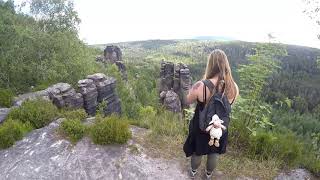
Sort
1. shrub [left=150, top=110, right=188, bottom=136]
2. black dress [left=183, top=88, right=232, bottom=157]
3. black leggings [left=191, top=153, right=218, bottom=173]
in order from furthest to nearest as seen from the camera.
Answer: shrub [left=150, top=110, right=188, bottom=136]
black leggings [left=191, top=153, right=218, bottom=173]
black dress [left=183, top=88, right=232, bottom=157]

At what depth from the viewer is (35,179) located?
9.15 m

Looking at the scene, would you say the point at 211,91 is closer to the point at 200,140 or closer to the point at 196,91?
the point at 196,91

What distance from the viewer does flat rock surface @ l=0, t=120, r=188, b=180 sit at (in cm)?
923

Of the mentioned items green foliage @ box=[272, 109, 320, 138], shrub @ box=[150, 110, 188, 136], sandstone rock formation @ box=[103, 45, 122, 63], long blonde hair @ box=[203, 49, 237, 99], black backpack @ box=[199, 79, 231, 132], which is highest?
long blonde hair @ box=[203, 49, 237, 99]

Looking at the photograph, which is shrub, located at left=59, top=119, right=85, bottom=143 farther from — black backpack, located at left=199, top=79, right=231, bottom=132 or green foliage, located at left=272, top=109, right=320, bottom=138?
green foliage, located at left=272, top=109, right=320, bottom=138

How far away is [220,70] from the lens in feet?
24.7

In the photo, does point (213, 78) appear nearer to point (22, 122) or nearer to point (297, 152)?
point (297, 152)

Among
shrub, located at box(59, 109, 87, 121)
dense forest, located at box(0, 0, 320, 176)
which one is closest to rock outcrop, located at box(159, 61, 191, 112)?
dense forest, located at box(0, 0, 320, 176)

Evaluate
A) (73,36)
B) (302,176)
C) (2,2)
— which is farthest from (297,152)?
(2,2)

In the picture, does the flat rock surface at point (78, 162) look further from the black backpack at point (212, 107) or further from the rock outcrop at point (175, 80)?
the rock outcrop at point (175, 80)

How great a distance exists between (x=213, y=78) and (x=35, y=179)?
5.16 metres

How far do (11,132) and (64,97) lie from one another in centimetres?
664

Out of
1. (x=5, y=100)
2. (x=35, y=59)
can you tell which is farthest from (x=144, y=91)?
Answer: (x=5, y=100)

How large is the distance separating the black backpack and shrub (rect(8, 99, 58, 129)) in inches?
242
